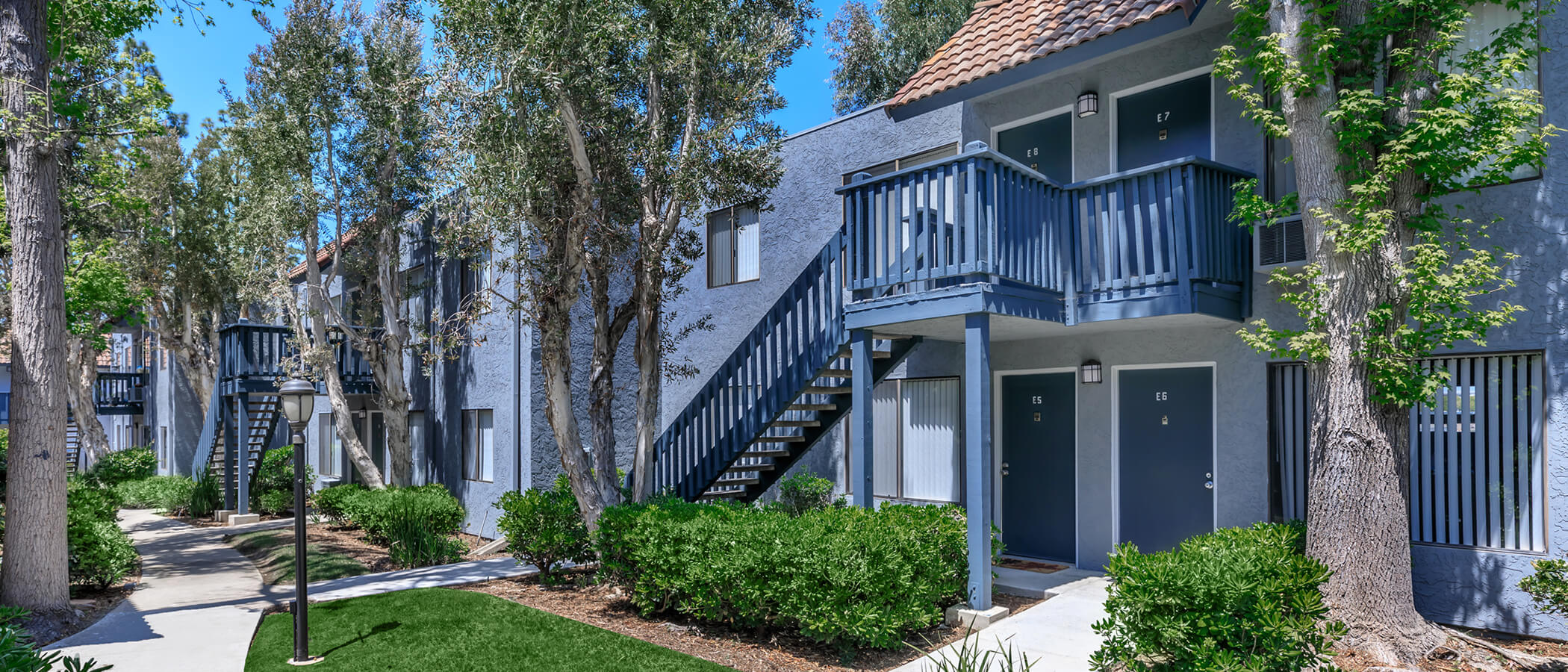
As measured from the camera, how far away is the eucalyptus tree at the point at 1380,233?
21.1 feet

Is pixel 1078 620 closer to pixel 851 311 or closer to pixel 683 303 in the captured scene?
pixel 851 311

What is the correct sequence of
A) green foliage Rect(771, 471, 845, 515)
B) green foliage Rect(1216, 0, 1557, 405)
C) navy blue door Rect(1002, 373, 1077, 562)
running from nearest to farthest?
green foliage Rect(1216, 0, 1557, 405) < navy blue door Rect(1002, 373, 1077, 562) < green foliage Rect(771, 471, 845, 515)

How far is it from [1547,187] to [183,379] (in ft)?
98.6

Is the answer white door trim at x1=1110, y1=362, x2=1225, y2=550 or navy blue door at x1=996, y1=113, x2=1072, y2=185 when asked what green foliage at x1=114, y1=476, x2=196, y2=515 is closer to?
navy blue door at x1=996, y1=113, x2=1072, y2=185

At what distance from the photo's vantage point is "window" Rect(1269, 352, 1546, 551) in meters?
7.03

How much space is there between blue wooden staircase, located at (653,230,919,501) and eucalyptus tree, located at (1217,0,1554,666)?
4118 mm

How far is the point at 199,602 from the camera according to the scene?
33.9 feet

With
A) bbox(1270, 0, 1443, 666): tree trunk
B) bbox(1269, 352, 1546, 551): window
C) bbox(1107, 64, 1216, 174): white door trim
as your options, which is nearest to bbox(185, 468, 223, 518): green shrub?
bbox(1107, 64, 1216, 174): white door trim

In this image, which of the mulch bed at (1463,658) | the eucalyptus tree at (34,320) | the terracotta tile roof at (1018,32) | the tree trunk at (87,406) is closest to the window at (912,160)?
the terracotta tile roof at (1018,32)

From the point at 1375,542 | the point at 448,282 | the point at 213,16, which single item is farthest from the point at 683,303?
the point at 1375,542

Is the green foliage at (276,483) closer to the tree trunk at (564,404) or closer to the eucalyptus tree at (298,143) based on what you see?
the eucalyptus tree at (298,143)

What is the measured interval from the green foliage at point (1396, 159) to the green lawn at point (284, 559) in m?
10.3

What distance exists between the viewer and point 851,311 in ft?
29.2

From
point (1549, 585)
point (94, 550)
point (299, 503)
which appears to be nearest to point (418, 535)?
point (94, 550)
